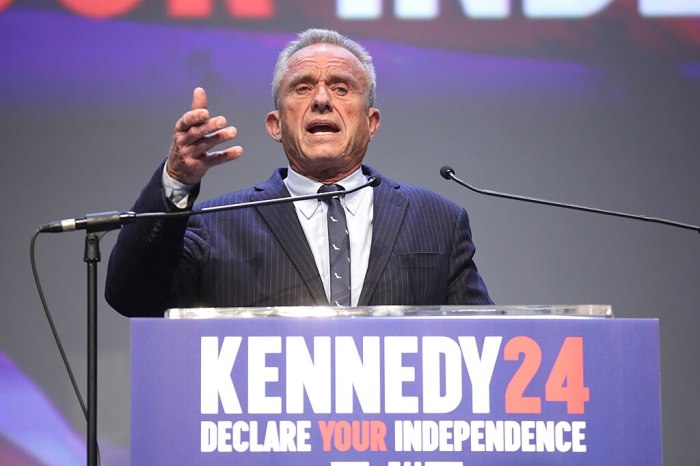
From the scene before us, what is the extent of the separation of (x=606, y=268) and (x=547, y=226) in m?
0.25

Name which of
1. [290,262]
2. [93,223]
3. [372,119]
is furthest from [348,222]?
[93,223]

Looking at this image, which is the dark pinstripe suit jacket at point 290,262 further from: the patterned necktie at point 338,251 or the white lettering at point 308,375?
the white lettering at point 308,375

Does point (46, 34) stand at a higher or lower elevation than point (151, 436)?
higher

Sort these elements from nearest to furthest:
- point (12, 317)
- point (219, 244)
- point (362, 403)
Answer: point (362, 403)
point (219, 244)
point (12, 317)

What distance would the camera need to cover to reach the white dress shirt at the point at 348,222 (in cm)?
218

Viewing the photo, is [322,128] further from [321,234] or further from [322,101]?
[321,234]

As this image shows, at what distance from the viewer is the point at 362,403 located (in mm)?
1326

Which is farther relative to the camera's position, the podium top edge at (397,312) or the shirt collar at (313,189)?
the shirt collar at (313,189)

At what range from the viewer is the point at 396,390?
133 cm

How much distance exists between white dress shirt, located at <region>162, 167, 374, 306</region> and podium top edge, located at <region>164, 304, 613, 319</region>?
2.36 feet

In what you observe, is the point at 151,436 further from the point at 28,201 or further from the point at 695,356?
the point at 695,356

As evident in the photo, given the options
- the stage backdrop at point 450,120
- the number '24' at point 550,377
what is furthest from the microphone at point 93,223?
the stage backdrop at point 450,120

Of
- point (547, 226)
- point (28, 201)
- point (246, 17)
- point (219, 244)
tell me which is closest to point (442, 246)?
point (219, 244)

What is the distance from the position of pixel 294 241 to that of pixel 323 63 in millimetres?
479
